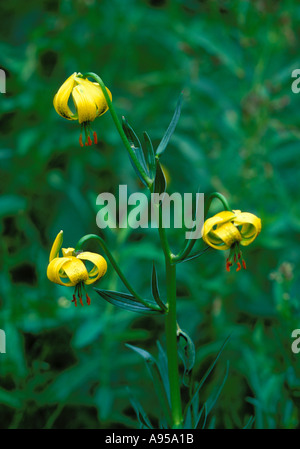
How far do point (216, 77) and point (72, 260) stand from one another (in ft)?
4.65

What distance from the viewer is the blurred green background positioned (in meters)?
1.36

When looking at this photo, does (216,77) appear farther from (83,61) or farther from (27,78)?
(27,78)

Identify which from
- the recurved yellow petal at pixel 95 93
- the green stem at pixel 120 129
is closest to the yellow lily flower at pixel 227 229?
the green stem at pixel 120 129

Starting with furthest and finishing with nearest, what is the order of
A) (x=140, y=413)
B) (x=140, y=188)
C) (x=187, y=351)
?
(x=140, y=188) → (x=140, y=413) → (x=187, y=351)

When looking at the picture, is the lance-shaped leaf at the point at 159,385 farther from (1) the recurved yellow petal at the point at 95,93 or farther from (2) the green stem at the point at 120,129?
(1) the recurved yellow petal at the point at 95,93

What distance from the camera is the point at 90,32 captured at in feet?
6.33

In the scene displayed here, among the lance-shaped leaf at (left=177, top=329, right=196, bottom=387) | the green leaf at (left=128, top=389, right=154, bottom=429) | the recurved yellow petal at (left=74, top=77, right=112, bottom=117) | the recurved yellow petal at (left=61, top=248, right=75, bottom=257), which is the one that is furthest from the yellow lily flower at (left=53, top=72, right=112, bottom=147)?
the green leaf at (left=128, top=389, right=154, bottom=429)

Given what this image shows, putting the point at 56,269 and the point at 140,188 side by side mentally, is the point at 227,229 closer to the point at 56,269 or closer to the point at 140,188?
the point at 56,269

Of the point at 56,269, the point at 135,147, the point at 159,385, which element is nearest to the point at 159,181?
the point at 135,147

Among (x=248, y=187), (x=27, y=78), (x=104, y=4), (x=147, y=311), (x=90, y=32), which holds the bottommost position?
(x=147, y=311)

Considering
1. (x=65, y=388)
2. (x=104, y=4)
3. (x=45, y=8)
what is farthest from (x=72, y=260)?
(x=45, y=8)

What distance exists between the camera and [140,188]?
6.05 ft

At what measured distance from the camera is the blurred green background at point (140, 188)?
136 cm
